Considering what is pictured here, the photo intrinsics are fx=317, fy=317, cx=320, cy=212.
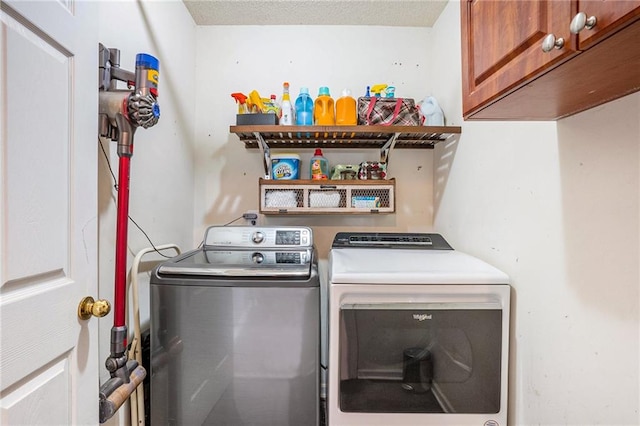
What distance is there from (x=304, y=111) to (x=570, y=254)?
1.42 meters

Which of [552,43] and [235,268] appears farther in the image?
[235,268]

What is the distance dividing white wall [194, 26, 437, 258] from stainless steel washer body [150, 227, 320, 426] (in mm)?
876

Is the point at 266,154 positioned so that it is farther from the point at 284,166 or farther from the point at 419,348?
the point at 419,348

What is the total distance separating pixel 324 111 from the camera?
1.83 metres

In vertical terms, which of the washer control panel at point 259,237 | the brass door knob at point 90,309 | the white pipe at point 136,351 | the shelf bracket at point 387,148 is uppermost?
the shelf bracket at point 387,148

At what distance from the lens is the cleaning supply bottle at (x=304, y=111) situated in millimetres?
1828

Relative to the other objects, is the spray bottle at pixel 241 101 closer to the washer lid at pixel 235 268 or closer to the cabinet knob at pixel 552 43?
the washer lid at pixel 235 268

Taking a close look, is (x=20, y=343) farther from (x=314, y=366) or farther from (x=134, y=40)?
(x=134, y=40)

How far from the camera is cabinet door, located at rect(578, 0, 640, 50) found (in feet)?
1.46

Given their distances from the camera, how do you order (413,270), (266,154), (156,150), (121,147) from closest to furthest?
1. (121,147)
2. (413,270)
3. (156,150)
4. (266,154)

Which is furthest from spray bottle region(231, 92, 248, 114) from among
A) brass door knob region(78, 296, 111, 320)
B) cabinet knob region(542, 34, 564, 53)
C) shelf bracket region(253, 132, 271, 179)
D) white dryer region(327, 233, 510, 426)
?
cabinet knob region(542, 34, 564, 53)

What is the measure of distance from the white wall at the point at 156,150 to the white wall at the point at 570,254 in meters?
1.51

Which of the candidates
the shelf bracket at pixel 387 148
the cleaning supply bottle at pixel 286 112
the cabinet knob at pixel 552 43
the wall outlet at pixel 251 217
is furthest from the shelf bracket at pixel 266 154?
the cabinet knob at pixel 552 43

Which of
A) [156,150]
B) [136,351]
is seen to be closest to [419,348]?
[136,351]
